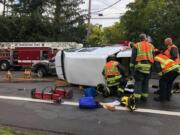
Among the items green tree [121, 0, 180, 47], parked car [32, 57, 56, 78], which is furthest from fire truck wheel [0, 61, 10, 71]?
green tree [121, 0, 180, 47]

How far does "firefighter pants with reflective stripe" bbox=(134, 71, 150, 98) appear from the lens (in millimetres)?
11164

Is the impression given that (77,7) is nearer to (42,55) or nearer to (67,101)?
(42,55)

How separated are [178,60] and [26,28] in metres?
34.9

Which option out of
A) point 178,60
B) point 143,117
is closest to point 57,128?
point 143,117

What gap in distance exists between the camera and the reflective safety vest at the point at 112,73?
12.4 m

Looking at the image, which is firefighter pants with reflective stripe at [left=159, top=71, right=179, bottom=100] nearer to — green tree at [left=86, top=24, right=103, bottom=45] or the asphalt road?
the asphalt road

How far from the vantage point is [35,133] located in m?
8.19

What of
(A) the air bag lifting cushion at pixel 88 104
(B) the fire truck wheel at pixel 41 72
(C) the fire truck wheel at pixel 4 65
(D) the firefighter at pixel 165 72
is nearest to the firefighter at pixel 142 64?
(D) the firefighter at pixel 165 72

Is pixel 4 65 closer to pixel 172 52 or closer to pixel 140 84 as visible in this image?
pixel 172 52

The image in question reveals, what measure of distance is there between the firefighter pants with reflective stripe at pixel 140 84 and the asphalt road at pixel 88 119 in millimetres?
320

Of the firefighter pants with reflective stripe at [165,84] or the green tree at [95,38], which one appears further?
the green tree at [95,38]

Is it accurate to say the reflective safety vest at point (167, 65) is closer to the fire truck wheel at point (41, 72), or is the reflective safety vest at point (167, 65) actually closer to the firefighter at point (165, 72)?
the firefighter at point (165, 72)

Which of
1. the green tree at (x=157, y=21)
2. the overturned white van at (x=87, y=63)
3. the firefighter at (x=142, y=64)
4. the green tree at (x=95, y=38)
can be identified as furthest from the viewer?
the green tree at (x=95, y=38)

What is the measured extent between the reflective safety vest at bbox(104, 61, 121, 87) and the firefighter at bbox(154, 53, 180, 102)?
1212 mm
